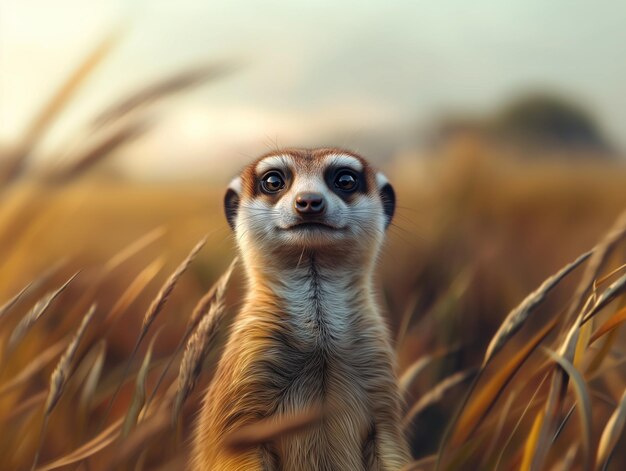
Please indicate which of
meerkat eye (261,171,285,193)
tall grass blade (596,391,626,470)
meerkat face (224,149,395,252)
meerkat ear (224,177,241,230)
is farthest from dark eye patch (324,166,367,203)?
tall grass blade (596,391,626,470)

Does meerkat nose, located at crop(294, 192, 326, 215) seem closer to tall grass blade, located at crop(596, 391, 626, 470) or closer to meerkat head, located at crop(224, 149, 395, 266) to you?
meerkat head, located at crop(224, 149, 395, 266)

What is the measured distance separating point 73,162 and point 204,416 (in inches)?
24.9

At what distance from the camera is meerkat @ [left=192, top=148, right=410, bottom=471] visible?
1.31 m

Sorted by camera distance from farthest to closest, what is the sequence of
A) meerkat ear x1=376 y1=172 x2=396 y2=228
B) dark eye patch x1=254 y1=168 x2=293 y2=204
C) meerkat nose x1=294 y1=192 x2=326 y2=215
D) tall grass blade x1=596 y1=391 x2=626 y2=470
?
meerkat ear x1=376 y1=172 x2=396 y2=228
dark eye patch x1=254 y1=168 x2=293 y2=204
meerkat nose x1=294 y1=192 x2=326 y2=215
tall grass blade x1=596 y1=391 x2=626 y2=470

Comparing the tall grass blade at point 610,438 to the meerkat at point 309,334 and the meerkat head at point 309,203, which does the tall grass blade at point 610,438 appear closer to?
the meerkat at point 309,334

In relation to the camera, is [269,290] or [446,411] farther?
[446,411]

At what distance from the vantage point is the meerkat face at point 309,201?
4.49 feet

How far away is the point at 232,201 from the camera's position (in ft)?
5.20

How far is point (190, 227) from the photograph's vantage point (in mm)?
1882

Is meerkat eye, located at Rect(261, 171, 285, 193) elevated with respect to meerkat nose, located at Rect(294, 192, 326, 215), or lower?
elevated

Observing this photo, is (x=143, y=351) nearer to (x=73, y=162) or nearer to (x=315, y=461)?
(x=315, y=461)

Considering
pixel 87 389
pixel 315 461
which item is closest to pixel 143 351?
pixel 87 389

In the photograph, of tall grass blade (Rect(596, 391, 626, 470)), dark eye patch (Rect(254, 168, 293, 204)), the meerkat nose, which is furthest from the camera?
dark eye patch (Rect(254, 168, 293, 204))

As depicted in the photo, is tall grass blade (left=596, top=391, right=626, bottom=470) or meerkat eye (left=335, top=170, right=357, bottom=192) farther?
meerkat eye (left=335, top=170, right=357, bottom=192)
